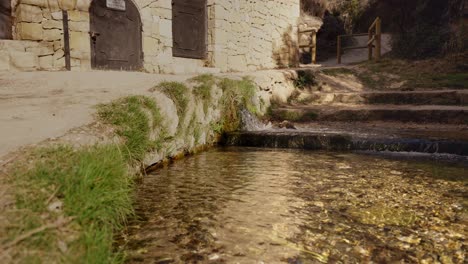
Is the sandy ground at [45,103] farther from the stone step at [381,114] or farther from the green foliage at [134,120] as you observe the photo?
the stone step at [381,114]

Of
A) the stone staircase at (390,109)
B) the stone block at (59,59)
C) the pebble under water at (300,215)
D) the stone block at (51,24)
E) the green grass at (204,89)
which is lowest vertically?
the pebble under water at (300,215)

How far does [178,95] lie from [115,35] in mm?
4462

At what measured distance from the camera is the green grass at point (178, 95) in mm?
4316

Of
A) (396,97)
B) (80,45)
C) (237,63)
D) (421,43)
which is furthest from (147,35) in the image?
(421,43)

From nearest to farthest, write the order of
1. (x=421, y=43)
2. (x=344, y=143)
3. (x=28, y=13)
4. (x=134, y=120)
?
(x=134, y=120) → (x=344, y=143) → (x=28, y=13) → (x=421, y=43)

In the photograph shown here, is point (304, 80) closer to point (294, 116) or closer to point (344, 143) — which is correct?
point (294, 116)

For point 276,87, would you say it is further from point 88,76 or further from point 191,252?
point 191,252

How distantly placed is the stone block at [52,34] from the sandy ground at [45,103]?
1.33 metres

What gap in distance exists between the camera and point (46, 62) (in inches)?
272

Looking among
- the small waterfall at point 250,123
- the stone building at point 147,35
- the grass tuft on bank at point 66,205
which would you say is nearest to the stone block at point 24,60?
the stone building at point 147,35

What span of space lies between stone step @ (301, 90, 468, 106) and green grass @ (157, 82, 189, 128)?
4.94 meters

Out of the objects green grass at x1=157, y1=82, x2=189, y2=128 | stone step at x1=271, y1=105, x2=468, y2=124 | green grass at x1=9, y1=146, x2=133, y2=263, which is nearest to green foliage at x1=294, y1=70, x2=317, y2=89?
stone step at x1=271, y1=105, x2=468, y2=124

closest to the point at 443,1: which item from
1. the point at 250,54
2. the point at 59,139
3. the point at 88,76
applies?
the point at 250,54

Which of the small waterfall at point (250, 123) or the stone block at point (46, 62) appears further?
the stone block at point (46, 62)
